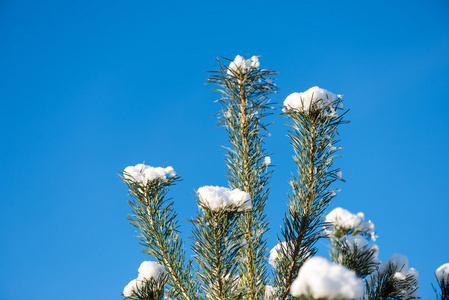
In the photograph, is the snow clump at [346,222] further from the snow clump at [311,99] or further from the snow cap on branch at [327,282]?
the snow cap on branch at [327,282]

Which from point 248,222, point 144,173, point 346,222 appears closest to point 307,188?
point 248,222

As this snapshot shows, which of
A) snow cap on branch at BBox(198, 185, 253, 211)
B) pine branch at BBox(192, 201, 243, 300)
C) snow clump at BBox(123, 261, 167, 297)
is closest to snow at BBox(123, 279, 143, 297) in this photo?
snow clump at BBox(123, 261, 167, 297)

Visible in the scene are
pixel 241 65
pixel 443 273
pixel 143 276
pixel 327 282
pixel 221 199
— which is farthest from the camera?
pixel 241 65

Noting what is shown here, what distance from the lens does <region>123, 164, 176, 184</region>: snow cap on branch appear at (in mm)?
1942

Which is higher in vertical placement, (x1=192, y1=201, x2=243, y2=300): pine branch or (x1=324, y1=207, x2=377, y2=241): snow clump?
(x1=324, y1=207, x2=377, y2=241): snow clump

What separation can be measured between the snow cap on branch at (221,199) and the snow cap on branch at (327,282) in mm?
679

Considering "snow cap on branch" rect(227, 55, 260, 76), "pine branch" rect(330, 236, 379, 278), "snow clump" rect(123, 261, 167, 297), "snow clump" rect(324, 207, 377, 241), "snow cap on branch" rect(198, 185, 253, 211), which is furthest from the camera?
"snow clump" rect(324, 207, 377, 241)

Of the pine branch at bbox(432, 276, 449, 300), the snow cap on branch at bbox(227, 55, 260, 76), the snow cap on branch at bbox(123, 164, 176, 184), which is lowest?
the pine branch at bbox(432, 276, 449, 300)

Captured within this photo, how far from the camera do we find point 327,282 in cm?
74

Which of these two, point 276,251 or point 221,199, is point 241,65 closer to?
point 221,199

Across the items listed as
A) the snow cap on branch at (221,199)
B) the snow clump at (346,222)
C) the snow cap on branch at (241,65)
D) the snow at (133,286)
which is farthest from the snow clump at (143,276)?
the snow clump at (346,222)

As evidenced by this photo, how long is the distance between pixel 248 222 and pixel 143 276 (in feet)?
2.32

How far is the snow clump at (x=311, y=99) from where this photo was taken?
64.0 inches

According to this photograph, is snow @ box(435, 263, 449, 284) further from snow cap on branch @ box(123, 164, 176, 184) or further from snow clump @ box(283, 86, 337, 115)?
snow cap on branch @ box(123, 164, 176, 184)
